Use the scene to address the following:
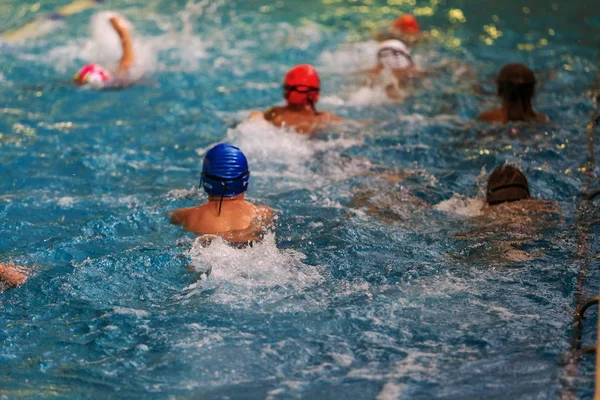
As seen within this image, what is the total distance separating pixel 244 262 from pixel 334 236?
78 centimetres

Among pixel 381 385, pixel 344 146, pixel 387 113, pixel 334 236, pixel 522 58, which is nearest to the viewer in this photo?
pixel 381 385

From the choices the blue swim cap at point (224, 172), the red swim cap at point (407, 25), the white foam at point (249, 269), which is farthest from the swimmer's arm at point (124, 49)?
the white foam at point (249, 269)

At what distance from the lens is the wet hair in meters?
7.54

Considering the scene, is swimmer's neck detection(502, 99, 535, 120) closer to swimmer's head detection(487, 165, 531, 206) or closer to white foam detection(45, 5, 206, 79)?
swimmer's head detection(487, 165, 531, 206)

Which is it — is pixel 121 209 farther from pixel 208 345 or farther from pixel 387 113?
pixel 387 113

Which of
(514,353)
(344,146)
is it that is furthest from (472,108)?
(514,353)

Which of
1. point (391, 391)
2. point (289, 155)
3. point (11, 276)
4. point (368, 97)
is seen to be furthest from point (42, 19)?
point (391, 391)

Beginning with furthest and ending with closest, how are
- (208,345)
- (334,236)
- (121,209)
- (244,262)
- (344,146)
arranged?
1. (344,146)
2. (121,209)
3. (334,236)
4. (244,262)
5. (208,345)

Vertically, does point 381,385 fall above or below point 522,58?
below

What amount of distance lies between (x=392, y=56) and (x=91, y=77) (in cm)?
371

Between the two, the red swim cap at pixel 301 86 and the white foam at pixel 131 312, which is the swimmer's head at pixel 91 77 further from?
the white foam at pixel 131 312

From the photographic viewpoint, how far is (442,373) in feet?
13.0

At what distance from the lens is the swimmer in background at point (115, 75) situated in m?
9.19

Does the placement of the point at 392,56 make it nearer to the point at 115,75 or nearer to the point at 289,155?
the point at 289,155
